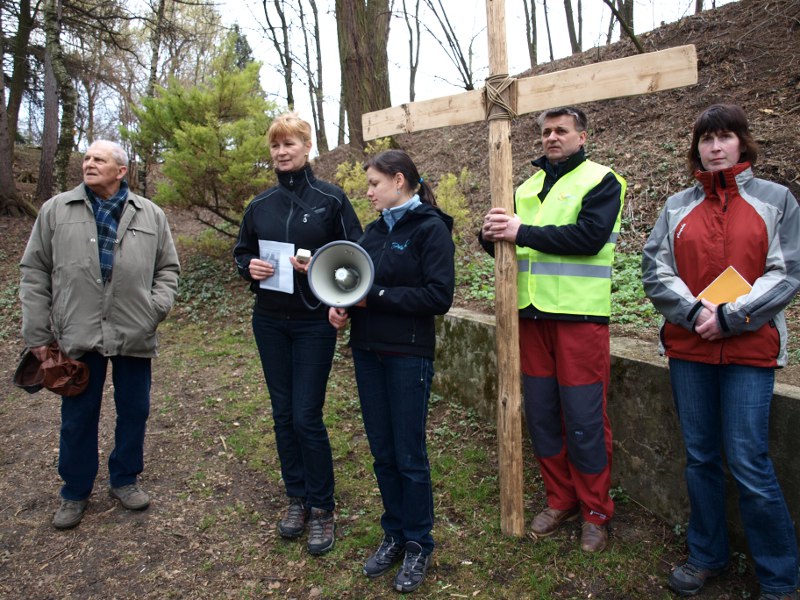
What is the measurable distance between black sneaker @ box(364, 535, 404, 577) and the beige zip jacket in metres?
1.88

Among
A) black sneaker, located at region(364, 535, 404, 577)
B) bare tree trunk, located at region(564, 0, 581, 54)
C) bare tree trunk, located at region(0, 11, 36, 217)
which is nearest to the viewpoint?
black sneaker, located at region(364, 535, 404, 577)

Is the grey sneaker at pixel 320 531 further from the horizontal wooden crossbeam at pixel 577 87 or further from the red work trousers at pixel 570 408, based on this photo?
the horizontal wooden crossbeam at pixel 577 87

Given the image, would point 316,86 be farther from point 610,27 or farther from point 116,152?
point 116,152

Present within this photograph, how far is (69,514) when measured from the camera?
3.72m

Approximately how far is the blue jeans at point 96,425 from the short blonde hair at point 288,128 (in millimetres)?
1708

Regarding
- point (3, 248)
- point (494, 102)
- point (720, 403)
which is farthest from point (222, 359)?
point (3, 248)

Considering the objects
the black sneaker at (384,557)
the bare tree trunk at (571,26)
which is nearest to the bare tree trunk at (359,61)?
the bare tree trunk at (571,26)

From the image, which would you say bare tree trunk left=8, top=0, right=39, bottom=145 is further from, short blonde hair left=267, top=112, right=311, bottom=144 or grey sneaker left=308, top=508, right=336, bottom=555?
grey sneaker left=308, top=508, right=336, bottom=555

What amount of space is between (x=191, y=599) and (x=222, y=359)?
425 centimetres

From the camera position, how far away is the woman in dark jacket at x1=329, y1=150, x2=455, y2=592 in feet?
9.55

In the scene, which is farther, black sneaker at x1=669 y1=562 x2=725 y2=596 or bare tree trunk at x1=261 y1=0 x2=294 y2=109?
bare tree trunk at x1=261 y1=0 x2=294 y2=109

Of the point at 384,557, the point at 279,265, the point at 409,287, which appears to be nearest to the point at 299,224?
Result: the point at 279,265

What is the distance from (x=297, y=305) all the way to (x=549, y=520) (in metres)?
1.88

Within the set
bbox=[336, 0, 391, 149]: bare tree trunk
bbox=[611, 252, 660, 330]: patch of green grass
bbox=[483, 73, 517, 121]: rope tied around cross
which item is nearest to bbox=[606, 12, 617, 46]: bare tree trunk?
bbox=[336, 0, 391, 149]: bare tree trunk
